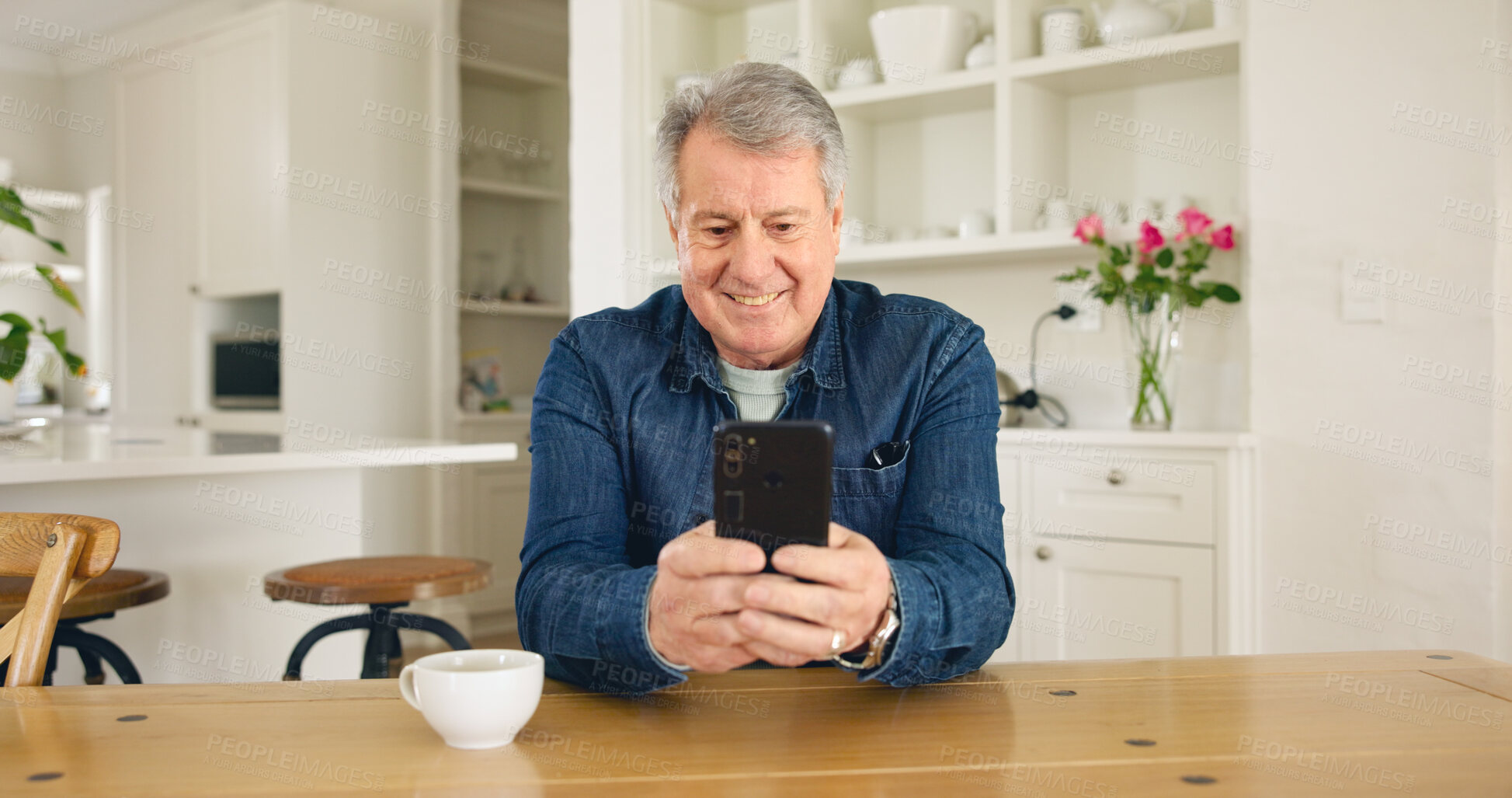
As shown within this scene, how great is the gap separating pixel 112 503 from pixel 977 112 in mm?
2362

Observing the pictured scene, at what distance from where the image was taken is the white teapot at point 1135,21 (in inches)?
106

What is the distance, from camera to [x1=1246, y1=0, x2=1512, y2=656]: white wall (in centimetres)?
232

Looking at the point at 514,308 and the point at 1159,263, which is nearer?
the point at 1159,263

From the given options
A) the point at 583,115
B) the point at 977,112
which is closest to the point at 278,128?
the point at 583,115

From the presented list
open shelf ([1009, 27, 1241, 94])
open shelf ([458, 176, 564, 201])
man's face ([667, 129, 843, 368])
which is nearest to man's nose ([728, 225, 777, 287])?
man's face ([667, 129, 843, 368])

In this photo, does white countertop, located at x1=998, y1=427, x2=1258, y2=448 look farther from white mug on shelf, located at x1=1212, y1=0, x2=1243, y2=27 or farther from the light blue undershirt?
the light blue undershirt

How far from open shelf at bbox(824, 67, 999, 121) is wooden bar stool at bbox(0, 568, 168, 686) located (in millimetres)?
1893

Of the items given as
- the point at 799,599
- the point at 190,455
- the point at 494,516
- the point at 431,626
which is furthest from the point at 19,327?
the point at 799,599

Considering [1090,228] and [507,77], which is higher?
[507,77]

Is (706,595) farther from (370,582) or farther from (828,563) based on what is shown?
(370,582)

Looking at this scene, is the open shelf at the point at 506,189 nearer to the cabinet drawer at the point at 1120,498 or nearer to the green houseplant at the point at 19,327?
the green houseplant at the point at 19,327

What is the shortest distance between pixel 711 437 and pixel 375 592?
1.14 m

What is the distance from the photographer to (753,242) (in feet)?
3.78

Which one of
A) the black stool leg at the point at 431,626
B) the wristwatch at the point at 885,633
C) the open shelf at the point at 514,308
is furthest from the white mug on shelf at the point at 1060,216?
the open shelf at the point at 514,308
